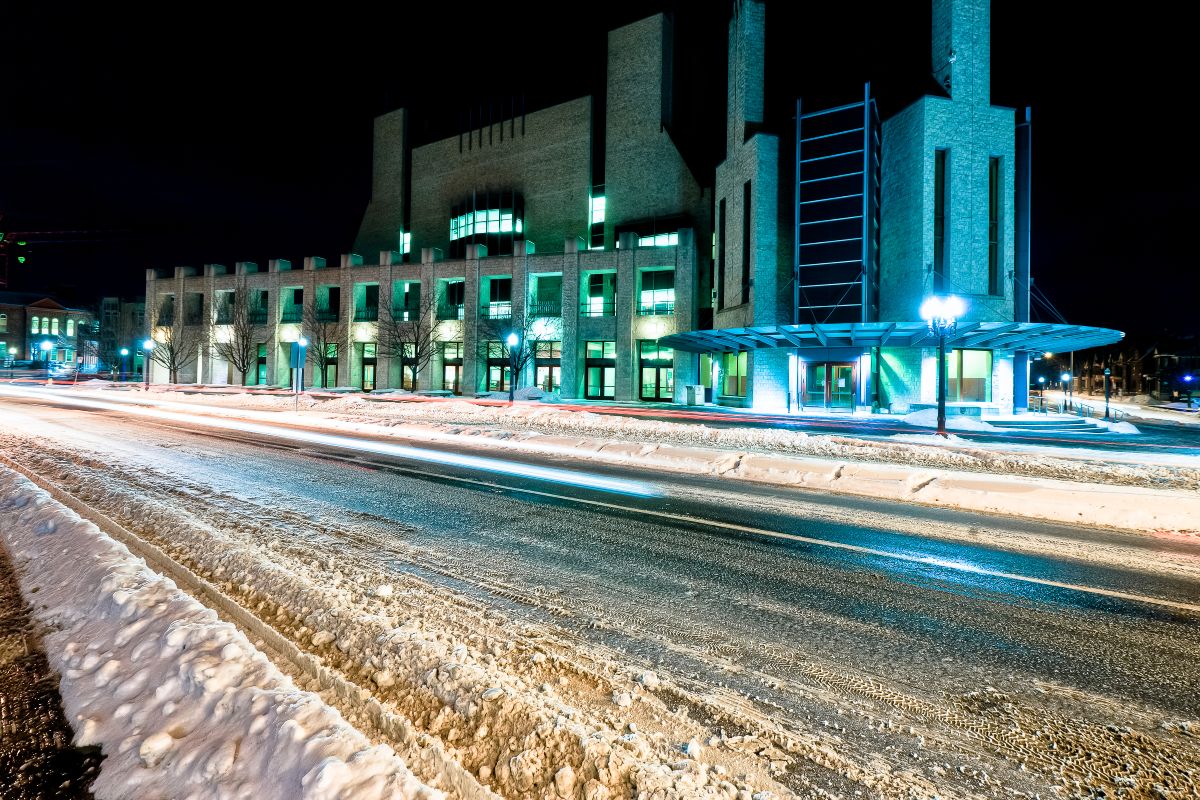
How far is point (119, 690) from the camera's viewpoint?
3.04 meters

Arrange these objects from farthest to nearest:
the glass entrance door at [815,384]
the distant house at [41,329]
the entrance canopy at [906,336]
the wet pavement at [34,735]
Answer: the distant house at [41,329] → the glass entrance door at [815,384] → the entrance canopy at [906,336] → the wet pavement at [34,735]

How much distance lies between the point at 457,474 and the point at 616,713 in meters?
7.86

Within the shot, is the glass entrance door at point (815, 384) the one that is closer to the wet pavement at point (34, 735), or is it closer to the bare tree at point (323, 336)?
the wet pavement at point (34, 735)

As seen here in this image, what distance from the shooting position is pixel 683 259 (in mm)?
40375

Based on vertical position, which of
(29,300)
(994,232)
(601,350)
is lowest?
(601,350)

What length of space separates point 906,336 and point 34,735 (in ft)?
104

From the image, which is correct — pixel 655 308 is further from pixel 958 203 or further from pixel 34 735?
pixel 34 735

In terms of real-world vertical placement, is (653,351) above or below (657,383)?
above

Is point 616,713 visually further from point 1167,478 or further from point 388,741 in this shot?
Result: point 1167,478

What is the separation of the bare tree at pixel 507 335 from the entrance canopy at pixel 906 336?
1377 centimetres

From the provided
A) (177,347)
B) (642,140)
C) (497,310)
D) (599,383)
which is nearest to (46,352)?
(177,347)

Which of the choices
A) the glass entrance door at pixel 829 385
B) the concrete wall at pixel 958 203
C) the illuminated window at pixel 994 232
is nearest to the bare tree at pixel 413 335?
the glass entrance door at pixel 829 385

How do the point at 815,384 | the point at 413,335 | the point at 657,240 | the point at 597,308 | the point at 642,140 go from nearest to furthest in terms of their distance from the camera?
the point at 815,384
the point at 597,308
the point at 657,240
the point at 642,140
the point at 413,335

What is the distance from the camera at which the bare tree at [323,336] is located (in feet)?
169
